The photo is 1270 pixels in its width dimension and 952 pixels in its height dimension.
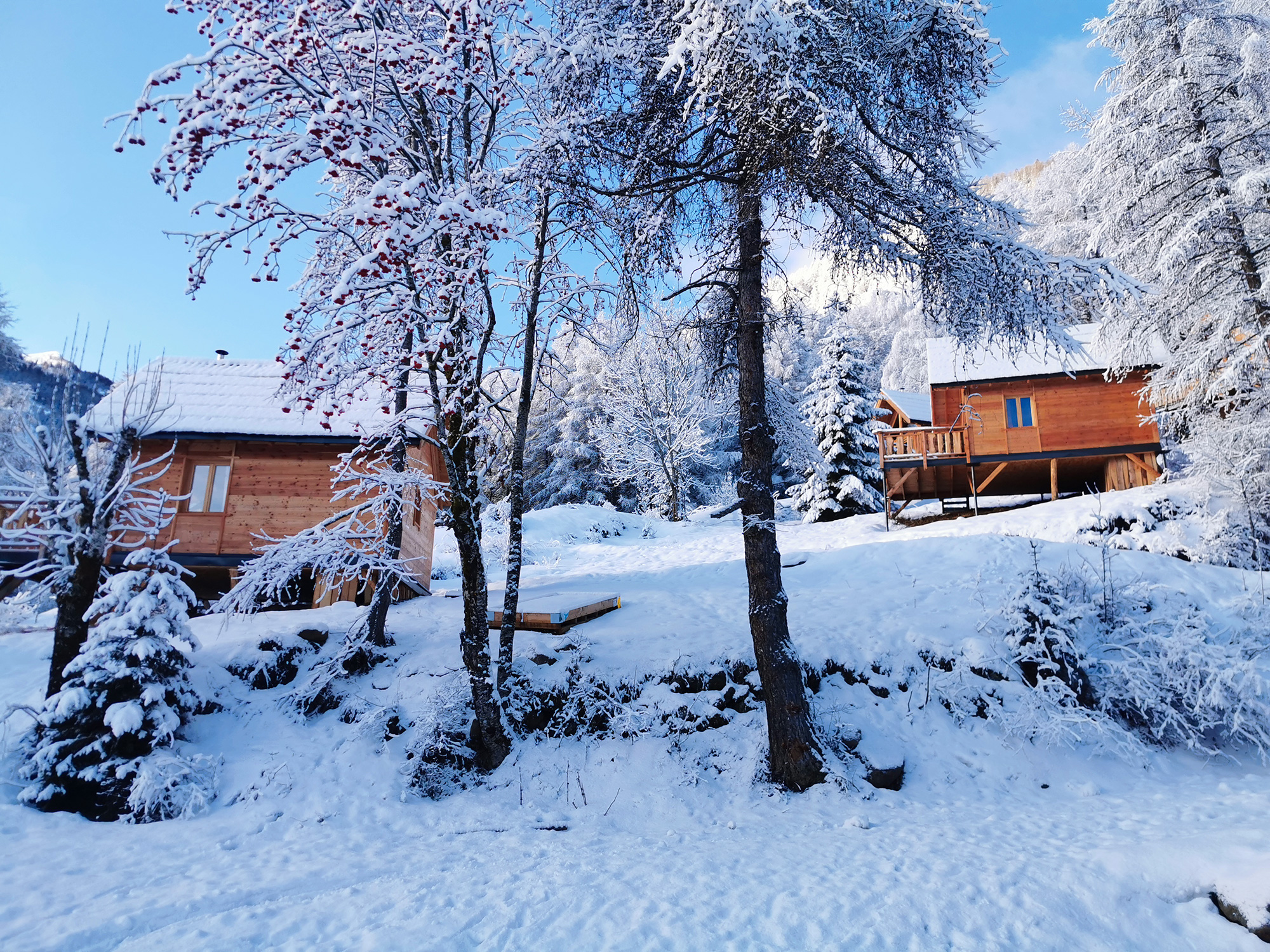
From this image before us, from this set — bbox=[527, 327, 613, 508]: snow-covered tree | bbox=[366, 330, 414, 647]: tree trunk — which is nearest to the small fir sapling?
bbox=[366, 330, 414, 647]: tree trunk

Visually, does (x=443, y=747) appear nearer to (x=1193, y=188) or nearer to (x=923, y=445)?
(x=923, y=445)

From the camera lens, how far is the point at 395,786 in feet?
23.2

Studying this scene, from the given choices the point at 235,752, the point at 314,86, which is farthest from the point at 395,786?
the point at 314,86

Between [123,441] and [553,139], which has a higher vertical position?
[553,139]

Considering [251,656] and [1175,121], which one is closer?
[251,656]

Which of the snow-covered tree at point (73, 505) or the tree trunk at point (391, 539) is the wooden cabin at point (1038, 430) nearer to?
the tree trunk at point (391, 539)

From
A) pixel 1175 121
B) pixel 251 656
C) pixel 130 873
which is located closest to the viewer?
pixel 130 873

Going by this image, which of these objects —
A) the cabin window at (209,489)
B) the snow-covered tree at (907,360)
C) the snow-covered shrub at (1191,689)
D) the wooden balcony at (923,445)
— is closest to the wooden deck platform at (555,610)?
the cabin window at (209,489)

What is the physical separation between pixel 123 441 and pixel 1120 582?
14.5 meters

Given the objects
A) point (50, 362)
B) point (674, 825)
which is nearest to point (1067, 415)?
point (674, 825)

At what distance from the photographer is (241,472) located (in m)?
13.8

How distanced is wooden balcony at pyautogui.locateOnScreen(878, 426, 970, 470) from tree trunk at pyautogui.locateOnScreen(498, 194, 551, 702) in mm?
13348

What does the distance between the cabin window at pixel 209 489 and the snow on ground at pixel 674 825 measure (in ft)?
13.0

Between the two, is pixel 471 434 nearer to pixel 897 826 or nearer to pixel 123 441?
pixel 123 441
